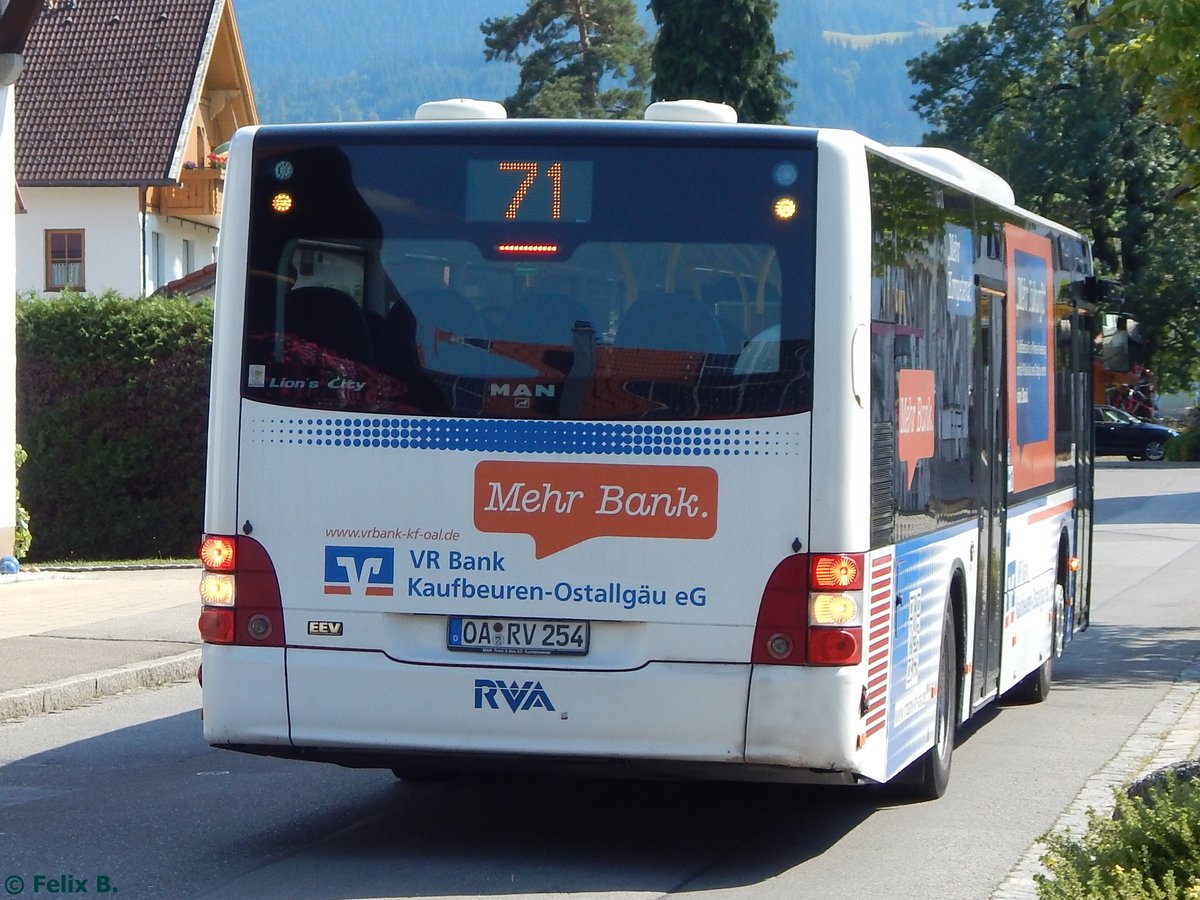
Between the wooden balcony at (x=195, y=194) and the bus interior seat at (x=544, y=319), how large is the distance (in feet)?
138

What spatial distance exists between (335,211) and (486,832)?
262cm

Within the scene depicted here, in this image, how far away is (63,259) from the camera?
4978 cm

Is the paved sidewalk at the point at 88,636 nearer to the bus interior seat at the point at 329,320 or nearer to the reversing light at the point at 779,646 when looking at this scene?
the bus interior seat at the point at 329,320

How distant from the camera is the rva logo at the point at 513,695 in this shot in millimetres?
7102

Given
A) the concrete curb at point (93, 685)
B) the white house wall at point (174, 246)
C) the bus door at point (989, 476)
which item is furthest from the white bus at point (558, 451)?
the white house wall at point (174, 246)

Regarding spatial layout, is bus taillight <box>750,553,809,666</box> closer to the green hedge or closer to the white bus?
the white bus

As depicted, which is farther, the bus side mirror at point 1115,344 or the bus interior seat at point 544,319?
the bus side mirror at point 1115,344

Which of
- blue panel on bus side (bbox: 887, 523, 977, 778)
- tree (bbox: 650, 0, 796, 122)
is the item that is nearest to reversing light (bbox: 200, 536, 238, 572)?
blue panel on bus side (bbox: 887, 523, 977, 778)

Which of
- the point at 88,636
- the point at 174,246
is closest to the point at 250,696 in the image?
the point at 88,636

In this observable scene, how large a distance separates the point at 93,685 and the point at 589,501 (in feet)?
19.7

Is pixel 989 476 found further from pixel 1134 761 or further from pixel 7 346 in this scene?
pixel 7 346

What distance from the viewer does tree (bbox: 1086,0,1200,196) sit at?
39.5 ft

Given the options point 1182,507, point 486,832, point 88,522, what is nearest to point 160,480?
point 88,522

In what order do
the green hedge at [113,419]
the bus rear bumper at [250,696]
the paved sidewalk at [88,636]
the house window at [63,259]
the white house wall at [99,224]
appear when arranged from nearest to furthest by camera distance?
the bus rear bumper at [250,696]
the paved sidewalk at [88,636]
the green hedge at [113,419]
the white house wall at [99,224]
the house window at [63,259]
